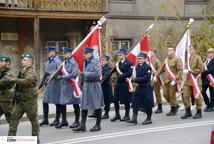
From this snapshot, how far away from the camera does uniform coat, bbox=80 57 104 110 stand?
12898 mm

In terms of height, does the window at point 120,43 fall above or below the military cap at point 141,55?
above

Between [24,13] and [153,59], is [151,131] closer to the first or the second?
[153,59]

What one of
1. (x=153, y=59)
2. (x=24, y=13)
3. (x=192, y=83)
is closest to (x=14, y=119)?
(x=192, y=83)

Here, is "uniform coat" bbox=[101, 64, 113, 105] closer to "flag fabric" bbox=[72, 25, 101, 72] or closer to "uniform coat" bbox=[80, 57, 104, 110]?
"flag fabric" bbox=[72, 25, 101, 72]

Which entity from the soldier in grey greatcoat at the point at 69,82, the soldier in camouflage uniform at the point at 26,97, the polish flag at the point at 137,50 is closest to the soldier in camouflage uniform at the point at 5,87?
the soldier in camouflage uniform at the point at 26,97

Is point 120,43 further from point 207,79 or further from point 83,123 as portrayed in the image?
point 83,123

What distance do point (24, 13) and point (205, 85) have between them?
8.12 metres

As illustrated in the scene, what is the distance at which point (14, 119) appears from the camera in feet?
36.3

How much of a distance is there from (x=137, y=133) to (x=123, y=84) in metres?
2.36

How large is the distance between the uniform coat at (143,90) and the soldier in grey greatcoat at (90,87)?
1243 millimetres

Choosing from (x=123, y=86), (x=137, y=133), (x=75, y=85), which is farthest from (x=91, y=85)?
(x=123, y=86)

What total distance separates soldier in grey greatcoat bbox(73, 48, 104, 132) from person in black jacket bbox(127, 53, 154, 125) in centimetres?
125

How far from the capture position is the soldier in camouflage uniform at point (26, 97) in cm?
1095

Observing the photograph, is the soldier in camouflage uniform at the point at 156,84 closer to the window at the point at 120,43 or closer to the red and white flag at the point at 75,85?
the red and white flag at the point at 75,85
